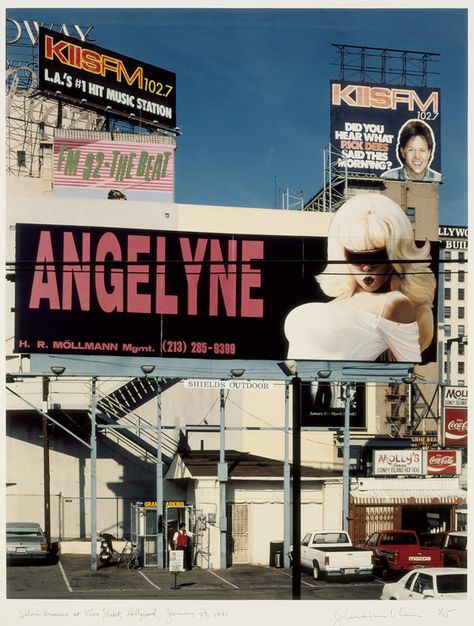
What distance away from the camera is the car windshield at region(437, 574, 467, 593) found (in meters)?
22.0

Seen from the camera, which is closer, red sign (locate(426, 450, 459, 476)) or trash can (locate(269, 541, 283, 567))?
trash can (locate(269, 541, 283, 567))

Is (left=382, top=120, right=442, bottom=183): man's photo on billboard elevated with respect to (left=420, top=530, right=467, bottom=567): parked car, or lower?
elevated

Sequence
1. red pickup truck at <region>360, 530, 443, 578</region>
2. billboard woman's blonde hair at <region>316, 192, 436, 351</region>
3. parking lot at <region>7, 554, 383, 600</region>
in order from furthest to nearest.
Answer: billboard woman's blonde hair at <region>316, 192, 436, 351</region>, red pickup truck at <region>360, 530, 443, 578</region>, parking lot at <region>7, 554, 383, 600</region>

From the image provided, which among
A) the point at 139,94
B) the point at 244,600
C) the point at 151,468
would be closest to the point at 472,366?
the point at 244,600

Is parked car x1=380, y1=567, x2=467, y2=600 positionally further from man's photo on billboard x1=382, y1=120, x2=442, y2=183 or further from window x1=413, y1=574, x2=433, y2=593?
man's photo on billboard x1=382, y1=120, x2=442, y2=183

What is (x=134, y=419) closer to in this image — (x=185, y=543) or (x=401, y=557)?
(x=185, y=543)

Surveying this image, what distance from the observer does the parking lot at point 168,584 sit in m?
27.9

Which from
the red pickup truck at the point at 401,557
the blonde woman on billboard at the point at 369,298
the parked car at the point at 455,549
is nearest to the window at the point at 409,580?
the parked car at the point at 455,549

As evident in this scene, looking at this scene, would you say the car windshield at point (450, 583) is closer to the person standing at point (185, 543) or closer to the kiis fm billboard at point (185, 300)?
the person standing at point (185, 543)

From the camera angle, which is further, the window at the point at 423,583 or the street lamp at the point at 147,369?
the street lamp at the point at 147,369

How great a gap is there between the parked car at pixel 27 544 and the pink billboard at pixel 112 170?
17424 mm

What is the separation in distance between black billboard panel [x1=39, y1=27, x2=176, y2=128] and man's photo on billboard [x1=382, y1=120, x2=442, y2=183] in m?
20.8

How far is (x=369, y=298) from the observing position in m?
38.7

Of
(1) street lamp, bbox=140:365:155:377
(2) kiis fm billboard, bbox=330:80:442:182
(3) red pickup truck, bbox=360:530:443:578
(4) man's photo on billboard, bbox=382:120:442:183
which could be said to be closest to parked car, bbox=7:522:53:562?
(1) street lamp, bbox=140:365:155:377
